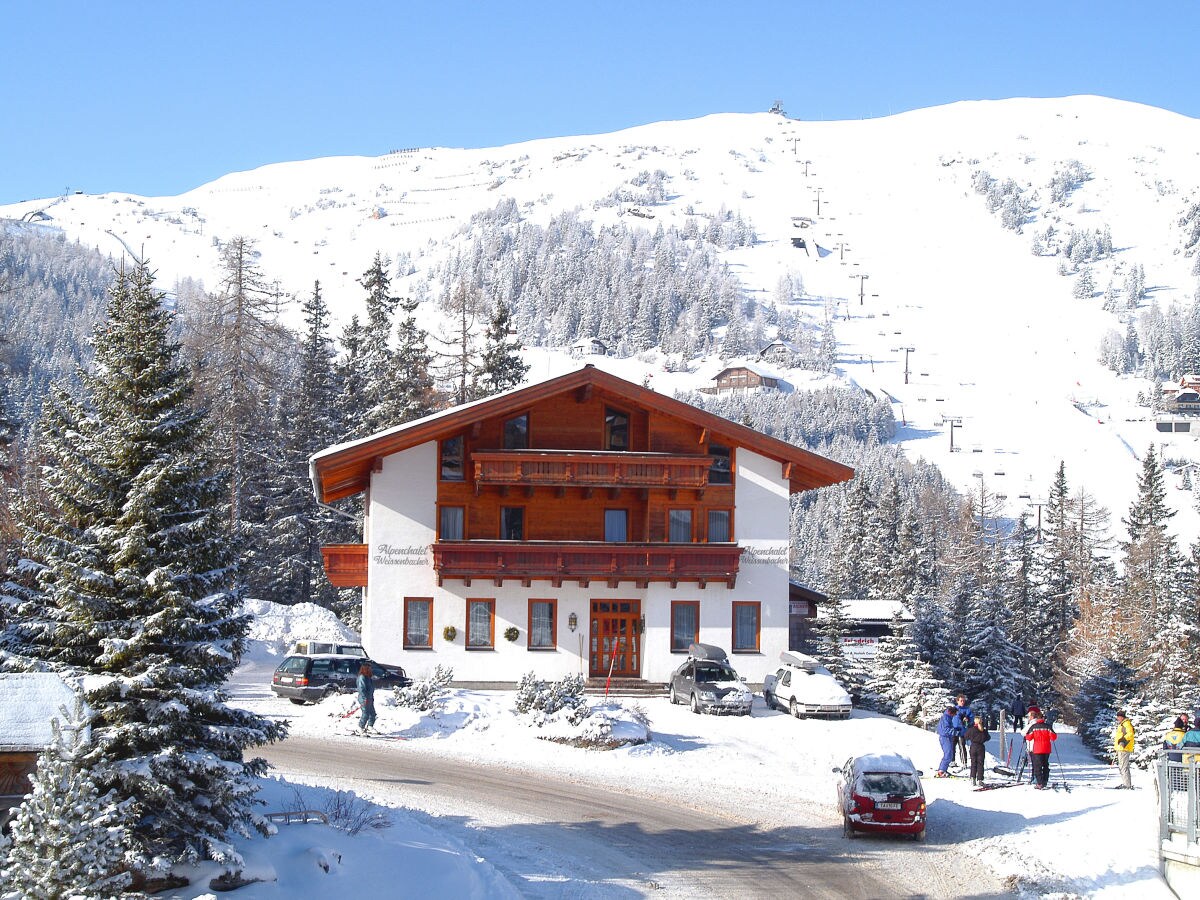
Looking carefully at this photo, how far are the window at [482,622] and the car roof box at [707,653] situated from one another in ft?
22.9

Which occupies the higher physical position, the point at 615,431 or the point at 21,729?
the point at 615,431

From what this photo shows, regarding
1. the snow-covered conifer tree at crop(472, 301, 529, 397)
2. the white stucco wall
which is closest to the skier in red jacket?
the white stucco wall

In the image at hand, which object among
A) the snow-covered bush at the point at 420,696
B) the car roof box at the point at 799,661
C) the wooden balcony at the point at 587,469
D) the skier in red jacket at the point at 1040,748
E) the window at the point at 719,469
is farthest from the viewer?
the window at the point at 719,469

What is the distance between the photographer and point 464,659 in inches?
1622

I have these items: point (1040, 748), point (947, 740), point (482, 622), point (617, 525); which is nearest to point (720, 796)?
point (947, 740)

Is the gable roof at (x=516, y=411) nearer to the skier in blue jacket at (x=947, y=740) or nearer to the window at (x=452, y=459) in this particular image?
the window at (x=452, y=459)

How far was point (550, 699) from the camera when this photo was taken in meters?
31.5

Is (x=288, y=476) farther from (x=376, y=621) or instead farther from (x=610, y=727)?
(x=610, y=727)

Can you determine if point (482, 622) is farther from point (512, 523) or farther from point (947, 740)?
point (947, 740)

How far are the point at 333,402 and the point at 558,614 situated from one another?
1079 inches

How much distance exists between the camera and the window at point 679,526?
139 ft

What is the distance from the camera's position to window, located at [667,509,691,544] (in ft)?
139

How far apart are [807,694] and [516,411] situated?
13.7 metres

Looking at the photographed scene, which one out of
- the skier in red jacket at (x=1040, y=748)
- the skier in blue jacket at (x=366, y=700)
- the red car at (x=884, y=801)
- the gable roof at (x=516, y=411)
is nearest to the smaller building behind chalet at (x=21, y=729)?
the red car at (x=884, y=801)
